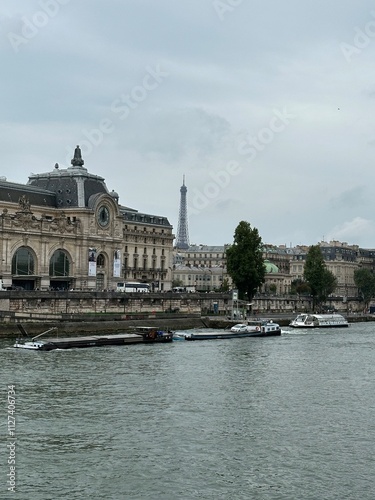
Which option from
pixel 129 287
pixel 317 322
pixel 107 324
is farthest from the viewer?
pixel 317 322

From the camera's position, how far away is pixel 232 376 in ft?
167

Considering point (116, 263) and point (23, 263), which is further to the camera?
point (116, 263)

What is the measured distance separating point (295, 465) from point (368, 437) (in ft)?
18.1

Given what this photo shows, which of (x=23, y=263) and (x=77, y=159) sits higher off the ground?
(x=77, y=159)

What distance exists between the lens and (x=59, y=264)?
102 m

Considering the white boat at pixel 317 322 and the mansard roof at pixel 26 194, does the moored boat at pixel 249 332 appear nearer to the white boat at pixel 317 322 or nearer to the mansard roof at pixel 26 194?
the white boat at pixel 317 322

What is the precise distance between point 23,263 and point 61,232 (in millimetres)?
7192

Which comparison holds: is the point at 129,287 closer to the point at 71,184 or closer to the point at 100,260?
the point at 100,260

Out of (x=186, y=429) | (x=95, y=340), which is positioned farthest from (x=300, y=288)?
(x=186, y=429)

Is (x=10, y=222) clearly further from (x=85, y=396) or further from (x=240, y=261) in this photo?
(x=85, y=396)

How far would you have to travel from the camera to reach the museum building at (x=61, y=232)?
9569cm

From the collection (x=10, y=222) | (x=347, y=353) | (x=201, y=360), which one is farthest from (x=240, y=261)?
(x=201, y=360)

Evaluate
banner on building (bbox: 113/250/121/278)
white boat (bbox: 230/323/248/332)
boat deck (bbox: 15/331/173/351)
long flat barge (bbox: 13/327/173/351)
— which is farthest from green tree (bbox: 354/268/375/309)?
boat deck (bbox: 15/331/173/351)

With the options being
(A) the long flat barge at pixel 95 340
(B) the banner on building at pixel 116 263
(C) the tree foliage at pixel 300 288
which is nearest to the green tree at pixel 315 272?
(C) the tree foliage at pixel 300 288
